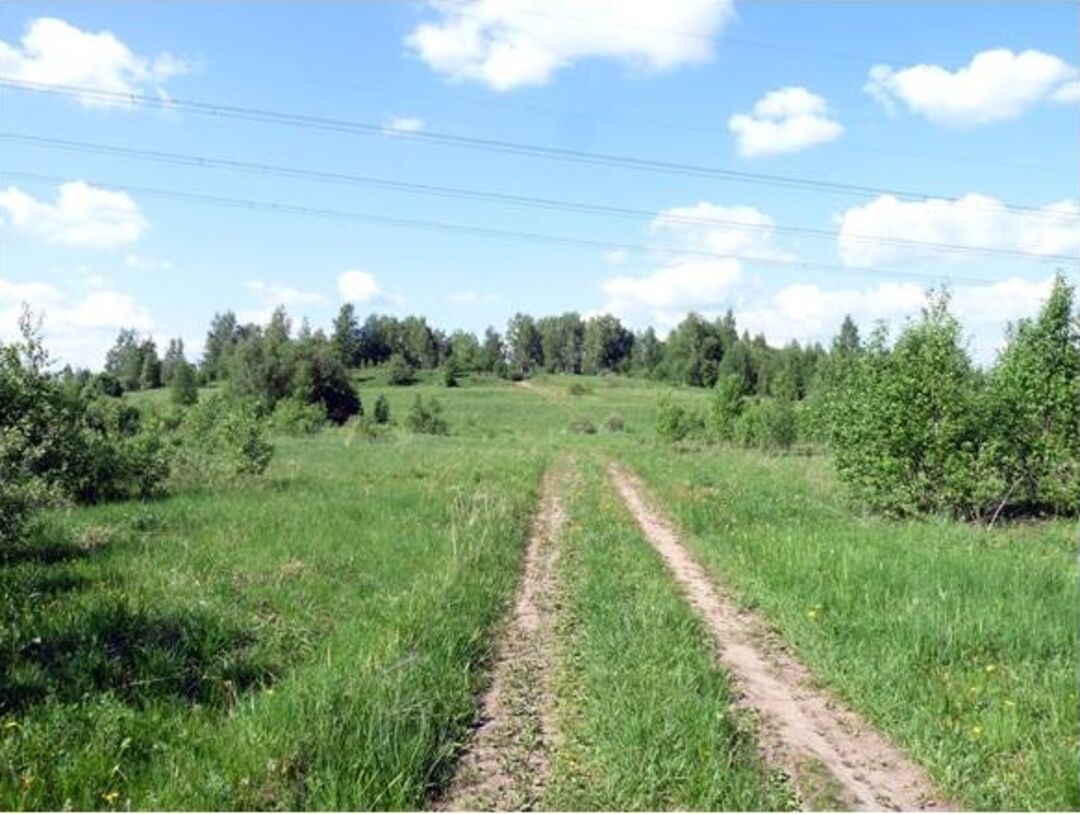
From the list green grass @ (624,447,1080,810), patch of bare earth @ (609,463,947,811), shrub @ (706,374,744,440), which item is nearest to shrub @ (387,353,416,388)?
shrub @ (706,374,744,440)

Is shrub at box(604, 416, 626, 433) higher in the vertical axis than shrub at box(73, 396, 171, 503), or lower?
lower

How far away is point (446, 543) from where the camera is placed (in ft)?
44.3

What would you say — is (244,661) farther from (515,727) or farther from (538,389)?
(538,389)

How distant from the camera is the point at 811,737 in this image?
6.42 meters

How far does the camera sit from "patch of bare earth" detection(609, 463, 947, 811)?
553 centimetres

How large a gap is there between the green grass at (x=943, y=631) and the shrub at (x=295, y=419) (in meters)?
55.4

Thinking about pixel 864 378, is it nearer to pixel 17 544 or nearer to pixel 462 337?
pixel 17 544

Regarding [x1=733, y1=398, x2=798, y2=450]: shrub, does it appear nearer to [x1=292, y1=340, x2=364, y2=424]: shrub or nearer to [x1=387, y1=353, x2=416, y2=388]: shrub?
[x1=292, y1=340, x2=364, y2=424]: shrub

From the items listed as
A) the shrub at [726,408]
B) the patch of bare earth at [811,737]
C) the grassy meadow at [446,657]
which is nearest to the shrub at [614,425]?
the shrub at [726,408]

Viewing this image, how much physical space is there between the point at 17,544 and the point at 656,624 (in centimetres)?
915

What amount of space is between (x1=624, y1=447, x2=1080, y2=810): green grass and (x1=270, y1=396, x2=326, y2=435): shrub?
5544cm

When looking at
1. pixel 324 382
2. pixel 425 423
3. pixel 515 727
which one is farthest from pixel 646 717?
pixel 324 382

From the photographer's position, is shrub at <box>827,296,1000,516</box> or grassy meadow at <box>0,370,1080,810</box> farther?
shrub at <box>827,296,1000,516</box>

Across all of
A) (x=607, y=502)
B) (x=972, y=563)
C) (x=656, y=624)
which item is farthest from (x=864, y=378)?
(x=656, y=624)
